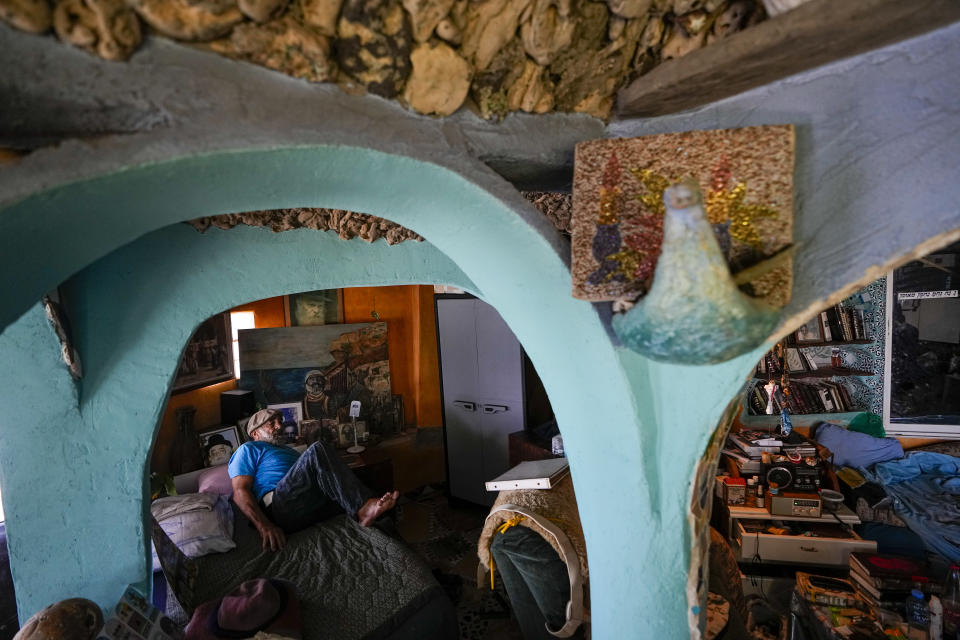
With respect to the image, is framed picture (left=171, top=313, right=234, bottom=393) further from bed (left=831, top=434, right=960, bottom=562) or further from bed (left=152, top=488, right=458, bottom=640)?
bed (left=831, top=434, right=960, bottom=562)

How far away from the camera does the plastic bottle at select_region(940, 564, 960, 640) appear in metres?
2.57

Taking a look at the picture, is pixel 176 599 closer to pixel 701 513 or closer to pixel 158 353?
pixel 158 353

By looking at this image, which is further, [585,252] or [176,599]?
[176,599]

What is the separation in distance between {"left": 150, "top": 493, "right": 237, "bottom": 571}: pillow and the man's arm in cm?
13

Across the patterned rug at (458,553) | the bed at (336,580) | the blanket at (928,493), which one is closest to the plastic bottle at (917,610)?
the blanket at (928,493)

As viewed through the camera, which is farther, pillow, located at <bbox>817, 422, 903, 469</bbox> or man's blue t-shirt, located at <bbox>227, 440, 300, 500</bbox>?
pillow, located at <bbox>817, 422, 903, 469</bbox>

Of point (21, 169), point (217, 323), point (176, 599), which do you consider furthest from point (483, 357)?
point (21, 169)

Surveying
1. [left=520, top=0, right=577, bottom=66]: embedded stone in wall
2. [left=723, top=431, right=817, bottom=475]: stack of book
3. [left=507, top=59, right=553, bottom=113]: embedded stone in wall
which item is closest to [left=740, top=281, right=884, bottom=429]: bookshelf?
[left=723, top=431, right=817, bottom=475]: stack of book

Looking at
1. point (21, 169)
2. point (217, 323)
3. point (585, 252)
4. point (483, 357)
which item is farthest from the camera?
point (483, 357)

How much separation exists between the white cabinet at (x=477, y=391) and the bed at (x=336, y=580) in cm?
167

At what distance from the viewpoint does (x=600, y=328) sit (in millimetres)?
1167

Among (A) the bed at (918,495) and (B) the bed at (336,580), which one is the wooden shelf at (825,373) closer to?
(A) the bed at (918,495)

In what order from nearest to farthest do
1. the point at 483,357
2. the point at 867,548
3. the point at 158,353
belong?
the point at 158,353 → the point at 867,548 → the point at 483,357

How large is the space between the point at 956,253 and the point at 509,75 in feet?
14.1
